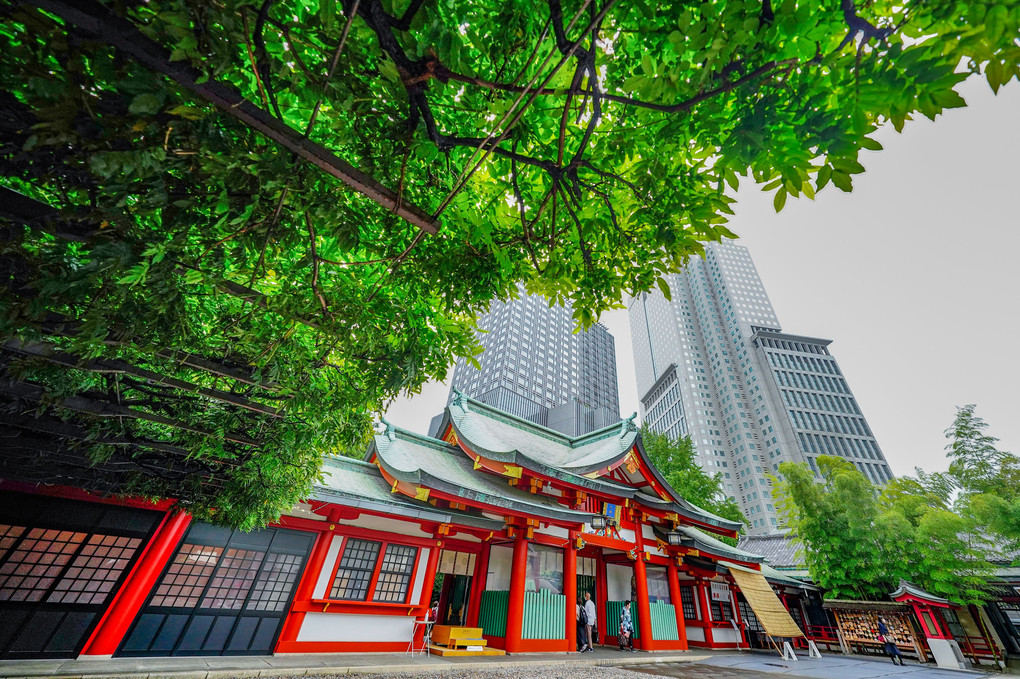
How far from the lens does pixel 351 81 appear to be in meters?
1.96

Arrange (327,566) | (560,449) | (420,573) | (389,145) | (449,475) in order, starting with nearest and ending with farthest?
1. (389,145)
2. (327,566)
3. (420,573)
4. (449,475)
5. (560,449)

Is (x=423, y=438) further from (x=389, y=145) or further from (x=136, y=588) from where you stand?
(x=389, y=145)

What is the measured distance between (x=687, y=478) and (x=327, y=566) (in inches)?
814

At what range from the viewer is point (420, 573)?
30.1 ft

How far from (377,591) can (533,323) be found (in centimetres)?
7346

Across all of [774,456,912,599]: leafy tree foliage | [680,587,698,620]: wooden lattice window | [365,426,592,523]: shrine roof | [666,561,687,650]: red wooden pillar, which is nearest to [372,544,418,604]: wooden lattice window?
[365,426,592,523]: shrine roof

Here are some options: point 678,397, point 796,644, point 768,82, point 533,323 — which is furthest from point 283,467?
point 678,397

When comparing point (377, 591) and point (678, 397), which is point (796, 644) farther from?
point (678, 397)

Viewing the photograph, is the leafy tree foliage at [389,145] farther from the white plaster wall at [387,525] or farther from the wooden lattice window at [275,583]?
the white plaster wall at [387,525]

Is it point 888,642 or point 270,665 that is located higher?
point 888,642

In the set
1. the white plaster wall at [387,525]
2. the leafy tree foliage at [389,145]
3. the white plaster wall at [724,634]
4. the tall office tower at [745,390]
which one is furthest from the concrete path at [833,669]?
the tall office tower at [745,390]

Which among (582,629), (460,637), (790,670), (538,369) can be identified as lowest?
(460,637)

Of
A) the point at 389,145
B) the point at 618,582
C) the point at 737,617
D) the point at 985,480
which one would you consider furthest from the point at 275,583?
the point at 985,480

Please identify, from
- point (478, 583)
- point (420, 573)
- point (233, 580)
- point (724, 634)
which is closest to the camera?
point (233, 580)
